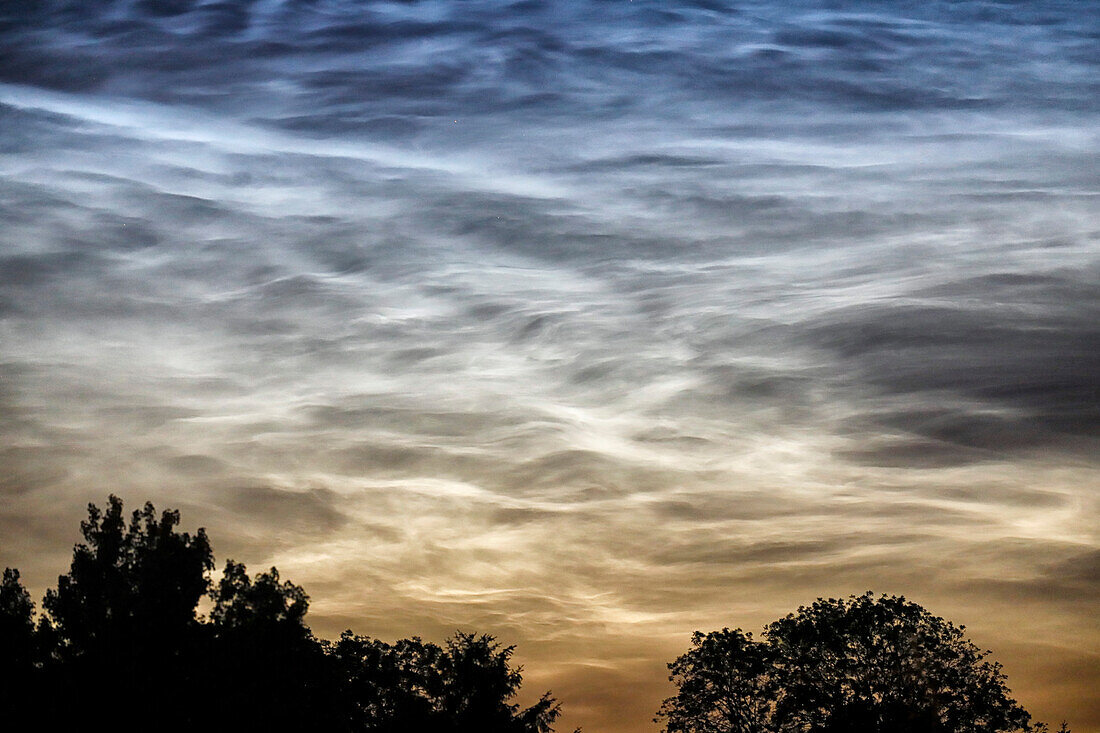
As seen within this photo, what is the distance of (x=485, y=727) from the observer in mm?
56312

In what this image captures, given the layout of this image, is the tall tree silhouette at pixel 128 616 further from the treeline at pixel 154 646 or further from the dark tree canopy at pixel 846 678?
the dark tree canopy at pixel 846 678

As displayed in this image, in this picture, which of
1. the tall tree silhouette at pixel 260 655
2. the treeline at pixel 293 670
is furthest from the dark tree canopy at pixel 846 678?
the tall tree silhouette at pixel 260 655

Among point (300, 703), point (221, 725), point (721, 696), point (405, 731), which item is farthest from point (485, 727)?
point (221, 725)

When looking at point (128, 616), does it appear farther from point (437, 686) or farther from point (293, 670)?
→ point (437, 686)

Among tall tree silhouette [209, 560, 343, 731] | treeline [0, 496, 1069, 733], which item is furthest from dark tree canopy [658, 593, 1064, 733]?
tall tree silhouette [209, 560, 343, 731]

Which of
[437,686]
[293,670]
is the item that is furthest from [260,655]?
[437,686]

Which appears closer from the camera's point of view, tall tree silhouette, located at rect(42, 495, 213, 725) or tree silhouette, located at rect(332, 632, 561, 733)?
tall tree silhouette, located at rect(42, 495, 213, 725)

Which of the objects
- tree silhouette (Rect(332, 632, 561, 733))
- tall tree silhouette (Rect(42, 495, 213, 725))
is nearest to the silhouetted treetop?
tall tree silhouette (Rect(42, 495, 213, 725))

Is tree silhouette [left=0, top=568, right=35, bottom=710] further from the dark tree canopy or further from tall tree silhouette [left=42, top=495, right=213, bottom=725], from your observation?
the dark tree canopy

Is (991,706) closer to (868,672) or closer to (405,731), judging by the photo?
(868,672)

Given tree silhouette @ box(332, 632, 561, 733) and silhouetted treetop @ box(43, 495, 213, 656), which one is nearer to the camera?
silhouetted treetop @ box(43, 495, 213, 656)

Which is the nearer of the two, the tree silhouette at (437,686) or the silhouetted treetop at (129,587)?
the silhouetted treetop at (129,587)

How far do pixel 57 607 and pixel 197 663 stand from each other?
5895 millimetres

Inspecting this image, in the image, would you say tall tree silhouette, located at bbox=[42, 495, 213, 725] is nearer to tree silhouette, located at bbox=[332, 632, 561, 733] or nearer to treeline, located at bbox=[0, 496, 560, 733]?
treeline, located at bbox=[0, 496, 560, 733]
